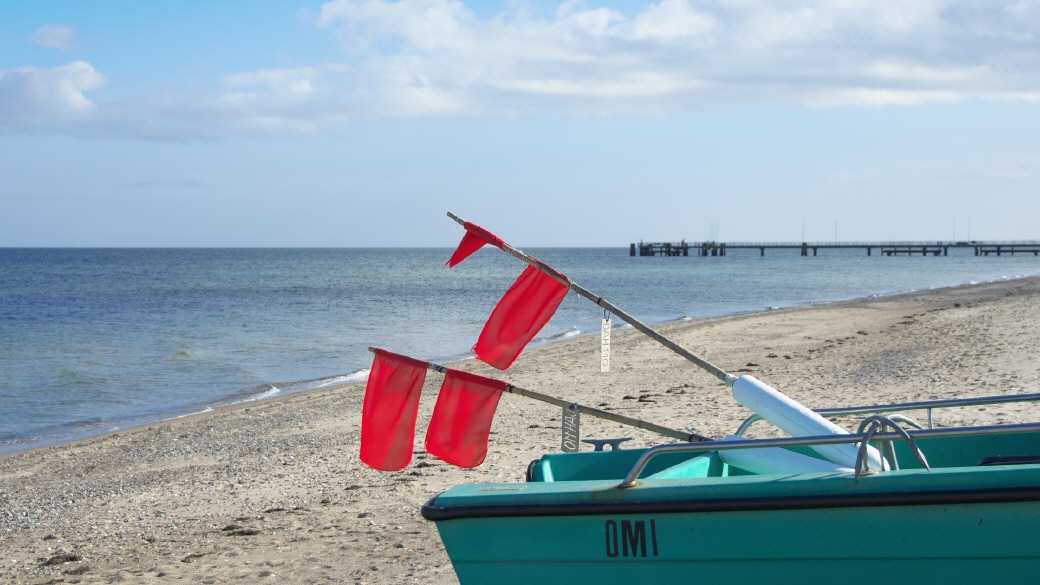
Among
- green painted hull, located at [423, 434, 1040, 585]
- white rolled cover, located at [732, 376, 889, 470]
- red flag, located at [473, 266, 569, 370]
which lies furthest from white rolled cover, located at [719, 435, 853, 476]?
red flag, located at [473, 266, 569, 370]

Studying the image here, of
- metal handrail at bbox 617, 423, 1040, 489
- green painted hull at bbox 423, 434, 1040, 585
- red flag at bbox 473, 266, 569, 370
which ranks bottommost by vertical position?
green painted hull at bbox 423, 434, 1040, 585

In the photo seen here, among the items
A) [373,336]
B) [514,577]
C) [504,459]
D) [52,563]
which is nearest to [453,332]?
[373,336]

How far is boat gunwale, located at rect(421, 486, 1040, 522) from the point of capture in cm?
344

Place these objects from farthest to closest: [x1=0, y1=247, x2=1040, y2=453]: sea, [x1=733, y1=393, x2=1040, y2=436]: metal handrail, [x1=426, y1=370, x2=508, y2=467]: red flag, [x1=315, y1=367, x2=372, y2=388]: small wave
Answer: [x1=315, y1=367, x2=372, y2=388]: small wave, [x1=0, y1=247, x2=1040, y2=453]: sea, [x1=426, y1=370, x2=508, y2=467]: red flag, [x1=733, y1=393, x2=1040, y2=436]: metal handrail

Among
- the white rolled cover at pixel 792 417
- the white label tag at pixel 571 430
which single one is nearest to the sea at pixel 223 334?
the white label tag at pixel 571 430

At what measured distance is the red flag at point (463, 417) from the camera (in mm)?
5453

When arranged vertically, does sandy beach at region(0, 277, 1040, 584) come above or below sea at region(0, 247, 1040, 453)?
above

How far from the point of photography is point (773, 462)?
4566mm

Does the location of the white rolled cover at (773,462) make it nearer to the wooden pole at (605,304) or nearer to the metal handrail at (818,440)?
the metal handrail at (818,440)

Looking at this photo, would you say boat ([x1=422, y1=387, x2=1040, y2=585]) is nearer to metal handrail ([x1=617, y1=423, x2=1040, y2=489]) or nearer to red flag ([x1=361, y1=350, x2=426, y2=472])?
metal handrail ([x1=617, y1=423, x2=1040, y2=489])

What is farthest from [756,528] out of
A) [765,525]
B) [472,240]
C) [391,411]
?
[472,240]

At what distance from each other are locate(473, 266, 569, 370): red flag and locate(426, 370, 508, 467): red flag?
19cm

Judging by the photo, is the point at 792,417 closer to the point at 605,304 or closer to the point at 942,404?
the point at 942,404

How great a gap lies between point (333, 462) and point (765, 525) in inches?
250
